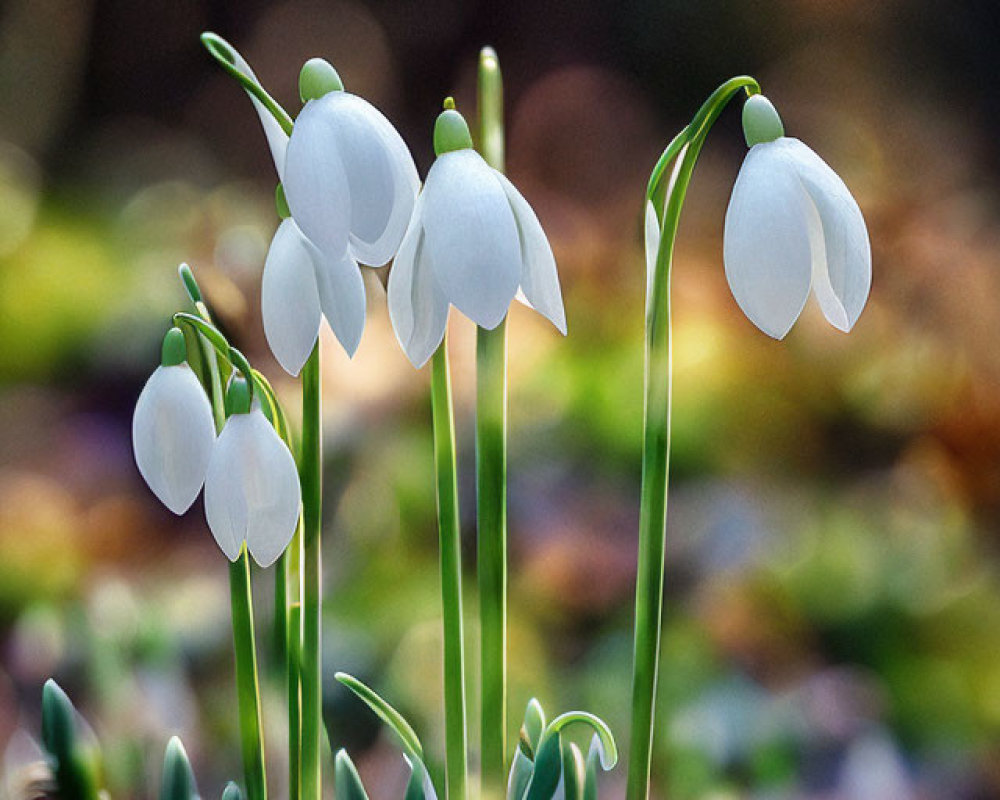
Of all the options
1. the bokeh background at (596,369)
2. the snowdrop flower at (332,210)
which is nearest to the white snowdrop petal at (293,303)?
the snowdrop flower at (332,210)

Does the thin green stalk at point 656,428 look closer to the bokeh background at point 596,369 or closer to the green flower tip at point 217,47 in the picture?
the green flower tip at point 217,47

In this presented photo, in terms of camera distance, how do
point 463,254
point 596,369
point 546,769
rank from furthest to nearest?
point 596,369 → point 546,769 → point 463,254

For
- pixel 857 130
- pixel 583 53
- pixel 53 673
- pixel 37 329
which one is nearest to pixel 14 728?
pixel 53 673

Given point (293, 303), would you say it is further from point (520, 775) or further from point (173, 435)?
point (520, 775)

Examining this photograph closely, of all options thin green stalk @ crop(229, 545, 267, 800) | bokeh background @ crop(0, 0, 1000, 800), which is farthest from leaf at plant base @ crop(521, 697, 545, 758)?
bokeh background @ crop(0, 0, 1000, 800)

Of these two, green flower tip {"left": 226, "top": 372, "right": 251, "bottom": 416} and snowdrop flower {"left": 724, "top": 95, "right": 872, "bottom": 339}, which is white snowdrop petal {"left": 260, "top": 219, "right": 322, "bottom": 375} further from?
snowdrop flower {"left": 724, "top": 95, "right": 872, "bottom": 339}

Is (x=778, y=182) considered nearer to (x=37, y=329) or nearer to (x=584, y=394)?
(x=584, y=394)

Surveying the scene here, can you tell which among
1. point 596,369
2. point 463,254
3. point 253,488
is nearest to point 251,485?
point 253,488
